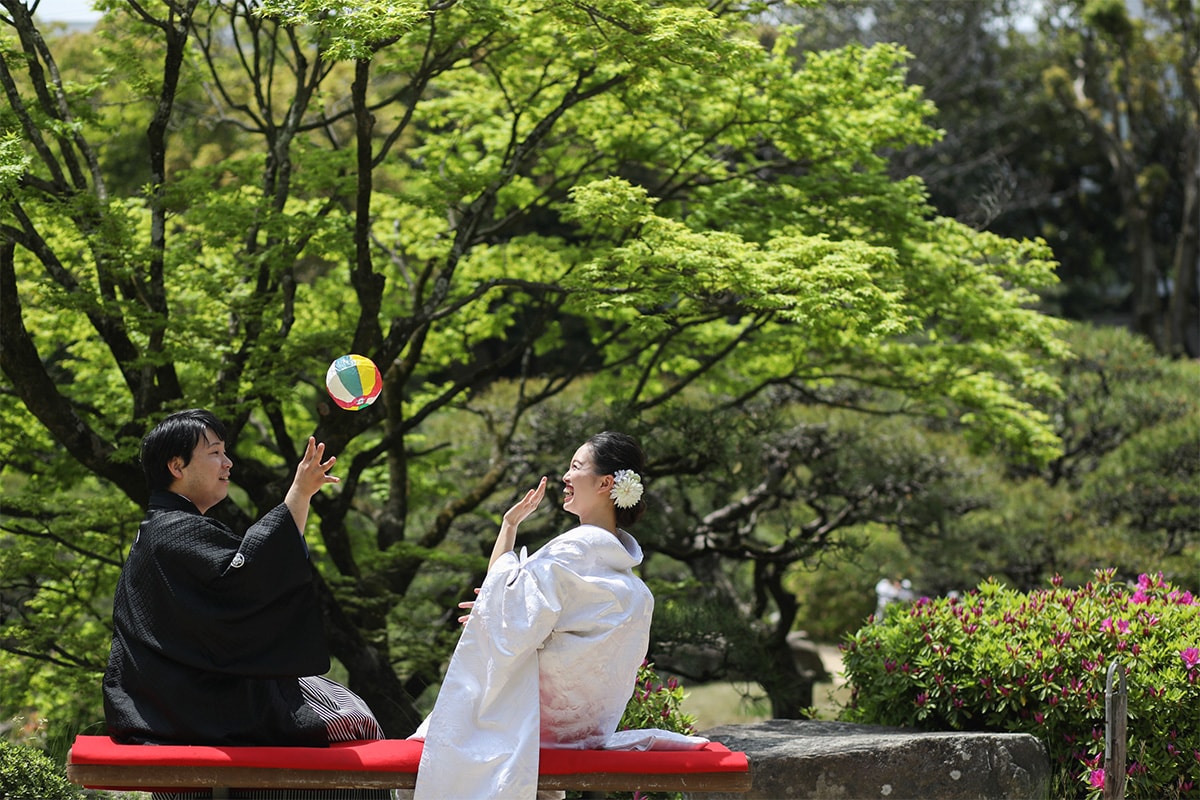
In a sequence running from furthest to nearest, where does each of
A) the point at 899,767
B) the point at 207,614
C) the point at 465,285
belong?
the point at 465,285
the point at 899,767
the point at 207,614

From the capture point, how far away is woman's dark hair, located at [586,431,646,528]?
3615 mm

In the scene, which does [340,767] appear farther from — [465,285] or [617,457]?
[465,285]

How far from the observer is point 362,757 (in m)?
3.34

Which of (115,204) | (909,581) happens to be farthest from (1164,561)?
(115,204)

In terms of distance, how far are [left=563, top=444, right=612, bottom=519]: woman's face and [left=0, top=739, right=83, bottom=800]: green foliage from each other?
1.96m

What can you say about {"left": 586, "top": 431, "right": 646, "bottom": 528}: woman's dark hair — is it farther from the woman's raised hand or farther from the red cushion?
the red cushion

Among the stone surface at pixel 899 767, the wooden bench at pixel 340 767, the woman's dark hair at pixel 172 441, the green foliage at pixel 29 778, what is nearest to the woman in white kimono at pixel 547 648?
the wooden bench at pixel 340 767

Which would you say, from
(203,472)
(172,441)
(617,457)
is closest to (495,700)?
(617,457)

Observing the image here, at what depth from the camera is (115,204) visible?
6219 millimetres

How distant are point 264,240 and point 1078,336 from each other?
869 cm

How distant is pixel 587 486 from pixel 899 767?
1985 millimetres

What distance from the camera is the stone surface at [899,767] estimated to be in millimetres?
4637

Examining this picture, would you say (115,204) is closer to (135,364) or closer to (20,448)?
(135,364)

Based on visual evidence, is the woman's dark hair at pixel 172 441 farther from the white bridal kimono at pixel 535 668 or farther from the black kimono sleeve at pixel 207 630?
the white bridal kimono at pixel 535 668
